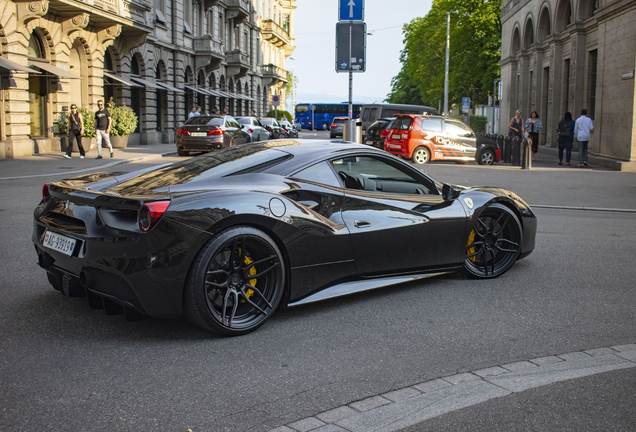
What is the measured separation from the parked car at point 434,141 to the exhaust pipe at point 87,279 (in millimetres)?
17583

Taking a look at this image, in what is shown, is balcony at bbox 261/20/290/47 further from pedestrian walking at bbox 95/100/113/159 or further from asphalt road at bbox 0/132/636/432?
asphalt road at bbox 0/132/636/432

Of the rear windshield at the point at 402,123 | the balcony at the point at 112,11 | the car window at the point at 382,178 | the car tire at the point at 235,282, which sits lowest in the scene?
the car tire at the point at 235,282

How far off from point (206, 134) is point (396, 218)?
19187 millimetres

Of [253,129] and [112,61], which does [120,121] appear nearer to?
[112,61]

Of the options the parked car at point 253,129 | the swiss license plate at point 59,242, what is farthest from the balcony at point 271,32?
the swiss license plate at point 59,242

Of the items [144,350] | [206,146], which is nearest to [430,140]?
[206,146]

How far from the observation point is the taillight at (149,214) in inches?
148

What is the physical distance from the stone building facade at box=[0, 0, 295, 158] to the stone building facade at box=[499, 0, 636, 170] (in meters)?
17.7

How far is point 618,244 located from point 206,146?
57.5ft

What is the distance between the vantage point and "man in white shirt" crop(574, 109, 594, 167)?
1994 centimetres

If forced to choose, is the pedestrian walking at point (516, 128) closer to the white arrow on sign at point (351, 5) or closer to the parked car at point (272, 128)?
the white arrow on sign at point (351, 5)

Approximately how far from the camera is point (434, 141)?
68.9ft

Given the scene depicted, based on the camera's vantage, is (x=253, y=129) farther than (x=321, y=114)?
No

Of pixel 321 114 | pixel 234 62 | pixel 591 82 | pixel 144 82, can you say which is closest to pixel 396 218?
pixel 591 82
